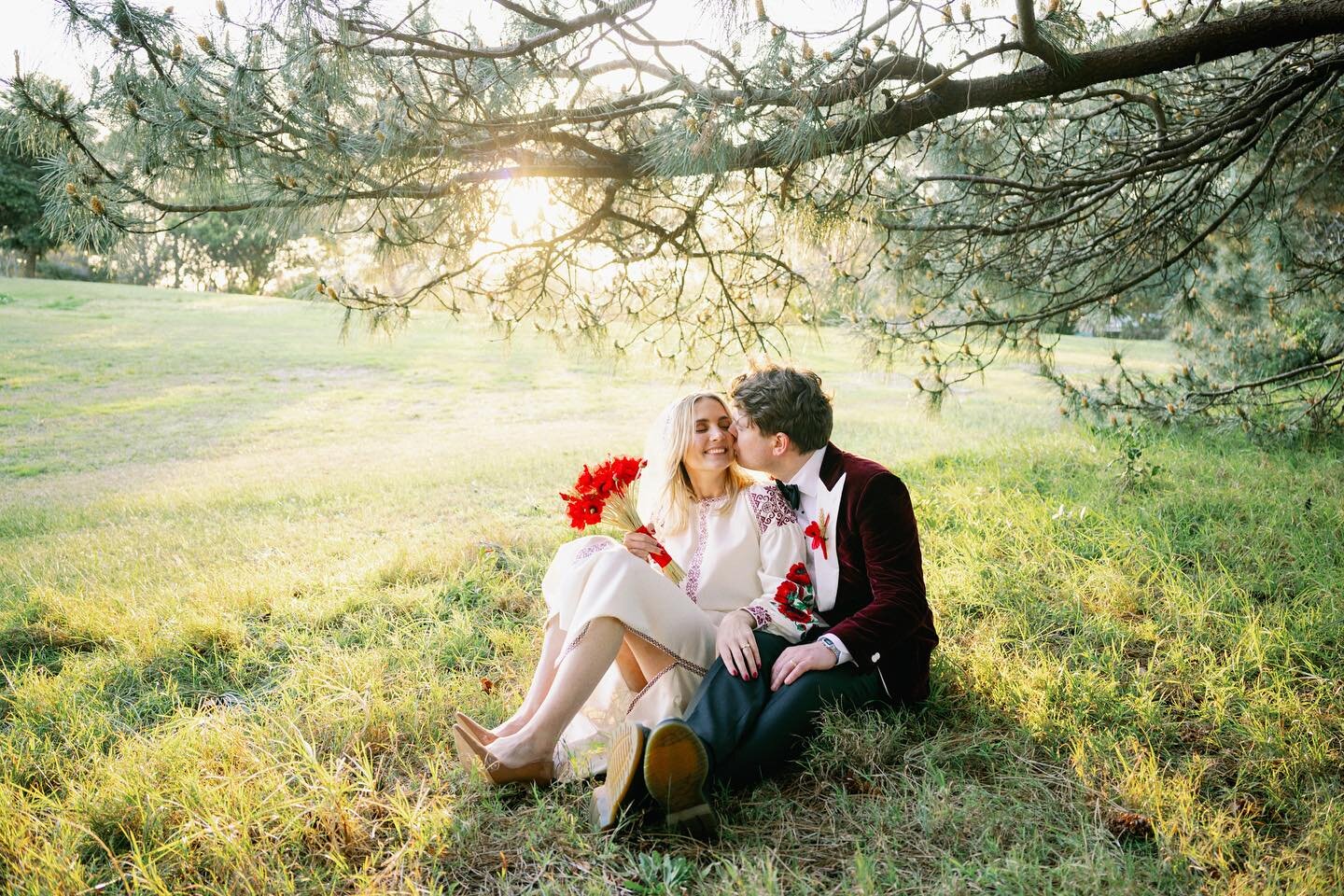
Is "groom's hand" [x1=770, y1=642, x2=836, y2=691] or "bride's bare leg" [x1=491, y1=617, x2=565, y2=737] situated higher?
"groom's hand" [x1=770, y1=642, x2=836, y2=691]

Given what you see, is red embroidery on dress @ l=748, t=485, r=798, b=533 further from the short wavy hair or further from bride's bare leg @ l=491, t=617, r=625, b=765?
bride's bare leg @ l=491, t=617, r=625, b=765

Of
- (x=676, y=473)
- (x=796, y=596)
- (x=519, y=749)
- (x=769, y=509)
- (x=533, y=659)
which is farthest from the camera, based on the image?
(x=533, y=659)

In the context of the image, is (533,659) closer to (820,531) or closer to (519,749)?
(519,749)

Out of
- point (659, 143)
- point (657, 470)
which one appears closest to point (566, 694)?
point (657, 470)

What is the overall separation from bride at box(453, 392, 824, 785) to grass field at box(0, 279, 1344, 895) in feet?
0.54

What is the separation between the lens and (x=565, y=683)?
1.99 meters

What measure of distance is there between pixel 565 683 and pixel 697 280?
232cm

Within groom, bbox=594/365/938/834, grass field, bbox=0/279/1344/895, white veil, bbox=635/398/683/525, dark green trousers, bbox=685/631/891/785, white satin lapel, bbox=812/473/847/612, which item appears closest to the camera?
grass field, bbox=0/279/1344/895

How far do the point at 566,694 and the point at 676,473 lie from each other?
755 mm

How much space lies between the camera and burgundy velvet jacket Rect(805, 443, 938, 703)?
80.0 inches

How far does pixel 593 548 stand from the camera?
225 centimetres

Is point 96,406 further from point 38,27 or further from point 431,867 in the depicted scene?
point 431,867

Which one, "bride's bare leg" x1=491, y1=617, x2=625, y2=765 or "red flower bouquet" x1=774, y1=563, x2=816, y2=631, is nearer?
"bride's bare leg" x1=491, y1=617, x2=625, y2=765

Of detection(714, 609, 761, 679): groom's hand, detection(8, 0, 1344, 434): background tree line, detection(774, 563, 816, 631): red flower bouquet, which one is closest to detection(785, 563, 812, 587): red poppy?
detection(774, 563, 816, 631): red flower bouquet
